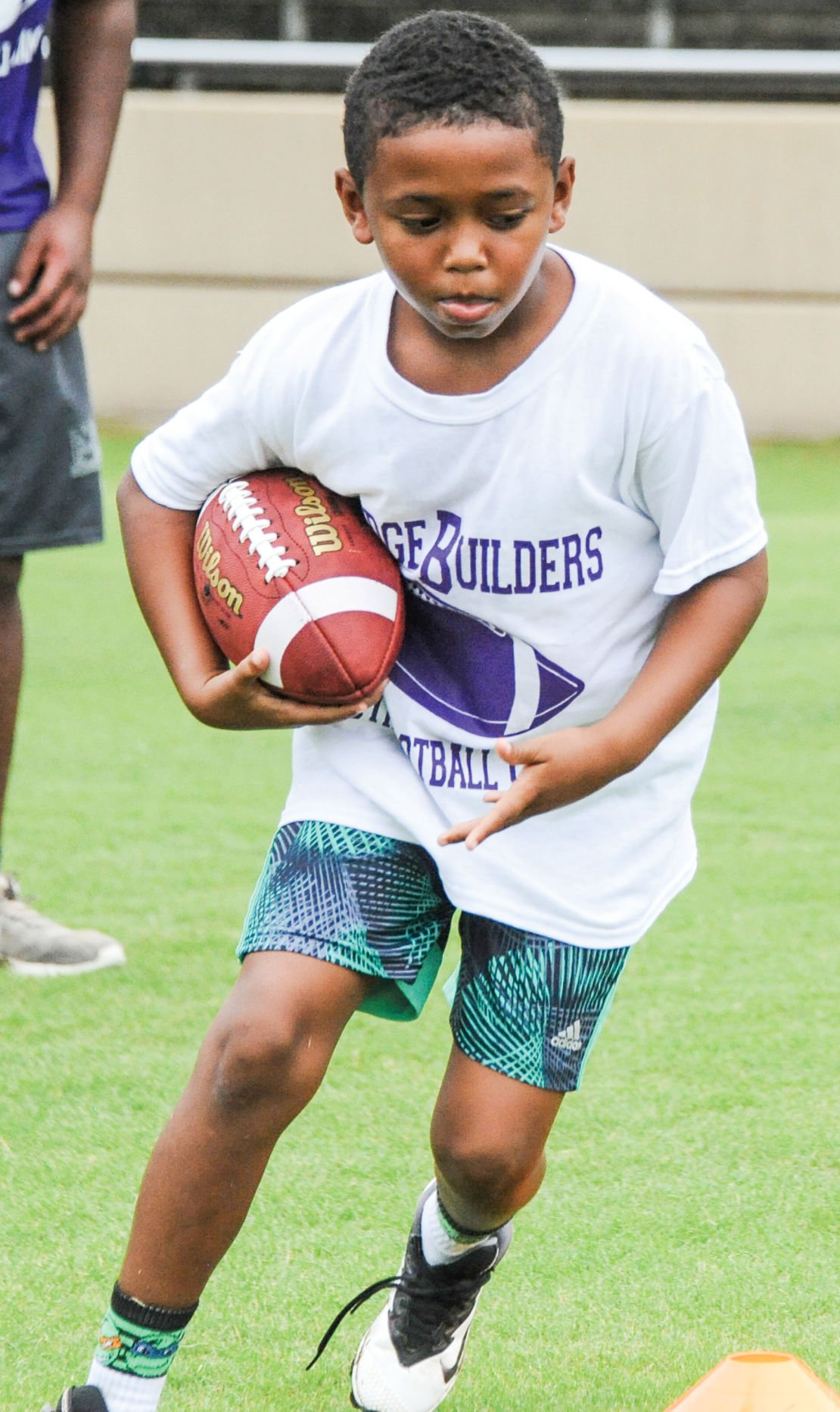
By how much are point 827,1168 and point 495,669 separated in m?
1.11

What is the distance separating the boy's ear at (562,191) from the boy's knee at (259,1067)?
933 mm

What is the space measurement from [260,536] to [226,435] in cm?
14

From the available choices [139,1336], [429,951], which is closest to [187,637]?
[429,951]

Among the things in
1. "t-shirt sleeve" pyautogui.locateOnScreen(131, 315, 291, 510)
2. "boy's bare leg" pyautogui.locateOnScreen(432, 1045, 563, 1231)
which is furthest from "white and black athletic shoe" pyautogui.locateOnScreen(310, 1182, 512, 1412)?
"t-shirt sleeve" pyautogui.locateOnScreen(131, 315, 291, 510)

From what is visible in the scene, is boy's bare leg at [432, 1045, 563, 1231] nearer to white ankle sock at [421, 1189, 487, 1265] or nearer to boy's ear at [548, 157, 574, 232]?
white ankle sock at [421, 1189, 487, 1265]

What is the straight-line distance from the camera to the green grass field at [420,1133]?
2475mm

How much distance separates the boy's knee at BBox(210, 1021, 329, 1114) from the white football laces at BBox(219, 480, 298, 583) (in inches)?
20.9

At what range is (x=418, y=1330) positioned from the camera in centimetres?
243

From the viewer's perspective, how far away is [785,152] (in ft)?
40.2

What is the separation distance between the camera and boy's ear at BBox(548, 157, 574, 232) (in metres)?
2.19

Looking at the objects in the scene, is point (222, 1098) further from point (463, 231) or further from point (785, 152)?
point (785, 152)

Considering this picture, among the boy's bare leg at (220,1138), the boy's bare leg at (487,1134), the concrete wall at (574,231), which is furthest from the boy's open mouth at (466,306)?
the concrete wall at (574,231)

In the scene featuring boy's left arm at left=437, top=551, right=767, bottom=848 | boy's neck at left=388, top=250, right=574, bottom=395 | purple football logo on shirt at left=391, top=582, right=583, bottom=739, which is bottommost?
purple football logo on shirt at left=391, top=582, right=583, bottom=739

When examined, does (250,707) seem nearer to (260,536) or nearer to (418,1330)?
(260,536)
